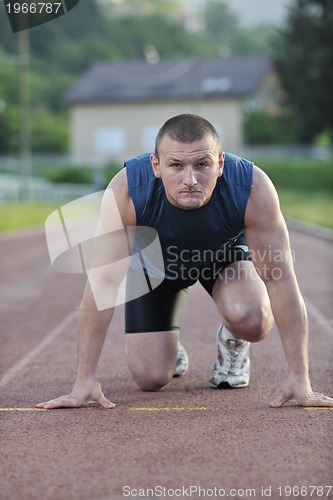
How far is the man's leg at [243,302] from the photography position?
5398mm

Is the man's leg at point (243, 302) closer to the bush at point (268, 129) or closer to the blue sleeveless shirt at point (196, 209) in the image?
the blue sleeveless shirt at point (196, 209)

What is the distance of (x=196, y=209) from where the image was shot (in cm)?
505

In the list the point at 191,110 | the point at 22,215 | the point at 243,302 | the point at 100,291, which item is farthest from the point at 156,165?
the point at 191,110

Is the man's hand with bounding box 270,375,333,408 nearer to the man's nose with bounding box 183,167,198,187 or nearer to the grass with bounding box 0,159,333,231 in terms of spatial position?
the man's nose with bounding box 183,167,198,187

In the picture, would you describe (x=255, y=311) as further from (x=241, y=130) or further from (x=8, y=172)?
(x=241, y=130)

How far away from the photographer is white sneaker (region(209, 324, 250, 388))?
5.72 metres

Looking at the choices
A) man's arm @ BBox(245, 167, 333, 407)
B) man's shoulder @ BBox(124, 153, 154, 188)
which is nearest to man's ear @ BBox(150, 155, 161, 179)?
man's shoulder @ BBox(124, 153, 154, 188)

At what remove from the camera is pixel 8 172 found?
5394cm

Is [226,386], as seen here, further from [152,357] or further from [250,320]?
[250,320]

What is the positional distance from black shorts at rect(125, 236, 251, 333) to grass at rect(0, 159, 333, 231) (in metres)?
16.7

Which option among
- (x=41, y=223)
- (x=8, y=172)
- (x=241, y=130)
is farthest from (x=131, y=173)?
(x=241, y=130)

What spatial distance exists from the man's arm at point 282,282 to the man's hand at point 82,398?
960mm

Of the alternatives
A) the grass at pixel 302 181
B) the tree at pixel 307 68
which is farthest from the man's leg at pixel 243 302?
the tree at pixel 307 68

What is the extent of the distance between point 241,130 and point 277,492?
188 ft
